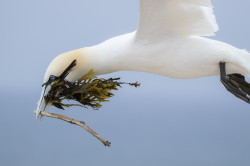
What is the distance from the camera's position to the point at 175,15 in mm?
2180

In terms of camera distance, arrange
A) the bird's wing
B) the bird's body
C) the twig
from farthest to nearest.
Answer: the bird's body < the bird's wing < the twig

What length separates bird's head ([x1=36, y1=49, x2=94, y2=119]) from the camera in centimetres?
221

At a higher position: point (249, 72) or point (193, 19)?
point (193, 19)

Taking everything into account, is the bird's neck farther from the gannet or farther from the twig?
the twig

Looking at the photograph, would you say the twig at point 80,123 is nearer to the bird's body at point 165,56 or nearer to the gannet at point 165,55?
the gannet at point 165,55

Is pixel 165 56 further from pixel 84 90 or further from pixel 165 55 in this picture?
pixel 84 90

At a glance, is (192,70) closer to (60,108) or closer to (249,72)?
(249,72)

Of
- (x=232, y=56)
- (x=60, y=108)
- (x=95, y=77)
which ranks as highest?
(x=232, y=56)

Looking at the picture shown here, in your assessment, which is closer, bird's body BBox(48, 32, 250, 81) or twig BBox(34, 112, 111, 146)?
twig BBox(34, 112, 111, 146)

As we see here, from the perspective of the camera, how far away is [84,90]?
2.22 meters

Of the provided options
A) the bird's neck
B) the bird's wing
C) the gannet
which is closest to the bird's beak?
the gannet

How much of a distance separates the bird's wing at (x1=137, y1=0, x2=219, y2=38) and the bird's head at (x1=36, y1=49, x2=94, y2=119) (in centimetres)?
29

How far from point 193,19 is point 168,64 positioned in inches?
9.7

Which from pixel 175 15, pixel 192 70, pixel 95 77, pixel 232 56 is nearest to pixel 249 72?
pixel 232 56
